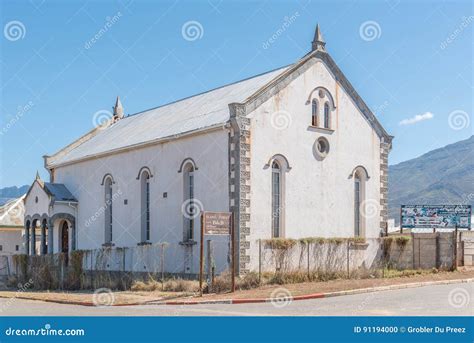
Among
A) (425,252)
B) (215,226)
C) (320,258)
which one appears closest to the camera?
(215,226)

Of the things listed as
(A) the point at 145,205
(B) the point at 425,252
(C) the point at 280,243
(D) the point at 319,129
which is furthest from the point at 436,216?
(A) the point at 145,205

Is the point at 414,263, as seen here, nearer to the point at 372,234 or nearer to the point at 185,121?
the point at 372,234

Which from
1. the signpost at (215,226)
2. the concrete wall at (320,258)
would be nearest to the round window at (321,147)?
the concrete wall at (320,258)

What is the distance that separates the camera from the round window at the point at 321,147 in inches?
1161

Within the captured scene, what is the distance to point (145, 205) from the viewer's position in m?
32.2

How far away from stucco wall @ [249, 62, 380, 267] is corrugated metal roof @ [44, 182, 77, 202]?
1531cm

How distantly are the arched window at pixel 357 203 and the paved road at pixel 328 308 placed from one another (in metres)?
8.65

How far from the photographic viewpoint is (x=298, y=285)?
2500cm

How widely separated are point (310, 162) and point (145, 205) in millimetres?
8309

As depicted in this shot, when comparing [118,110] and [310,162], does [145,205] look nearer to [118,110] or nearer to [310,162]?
[310,162]

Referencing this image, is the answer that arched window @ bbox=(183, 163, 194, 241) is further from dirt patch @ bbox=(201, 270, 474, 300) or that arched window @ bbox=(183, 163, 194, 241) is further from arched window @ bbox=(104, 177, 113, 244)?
arched window @ bbox=(104, 177, 113, 244)

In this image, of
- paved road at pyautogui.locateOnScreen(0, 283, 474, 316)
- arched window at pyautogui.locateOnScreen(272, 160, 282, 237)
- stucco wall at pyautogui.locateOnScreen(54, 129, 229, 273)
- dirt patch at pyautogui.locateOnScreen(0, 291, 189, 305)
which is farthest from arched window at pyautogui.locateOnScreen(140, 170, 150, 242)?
paved road at pyautogui.locateOnScreen(0, 283, 474, 316)

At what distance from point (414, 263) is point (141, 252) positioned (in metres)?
12.8

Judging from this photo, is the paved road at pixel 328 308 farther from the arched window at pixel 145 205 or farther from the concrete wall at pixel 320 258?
the arched window at pixel 145 205
